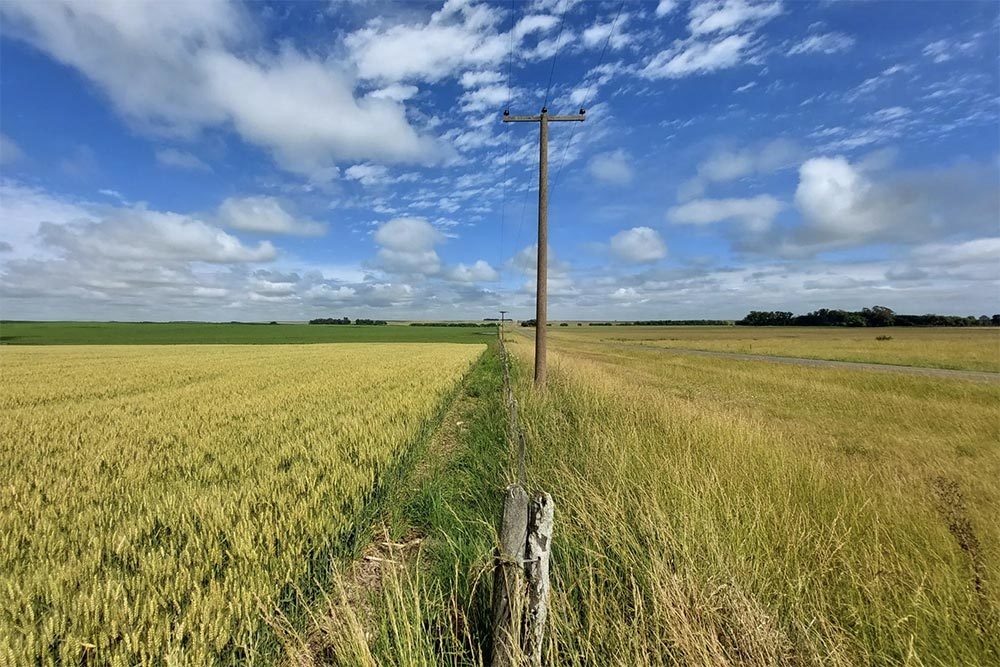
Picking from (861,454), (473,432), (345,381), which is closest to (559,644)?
(473,432)

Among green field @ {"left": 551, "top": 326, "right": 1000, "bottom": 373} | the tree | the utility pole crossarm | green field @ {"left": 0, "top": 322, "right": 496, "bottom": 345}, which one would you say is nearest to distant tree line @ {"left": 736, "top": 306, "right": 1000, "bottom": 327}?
the tree

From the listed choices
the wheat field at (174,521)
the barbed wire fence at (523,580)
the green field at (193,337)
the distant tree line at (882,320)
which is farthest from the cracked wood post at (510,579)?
the distant tree line at (882,320)

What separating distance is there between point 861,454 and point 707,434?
3.41 meters

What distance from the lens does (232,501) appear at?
14.0ft

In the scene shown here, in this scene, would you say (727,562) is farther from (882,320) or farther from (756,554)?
(882,320)

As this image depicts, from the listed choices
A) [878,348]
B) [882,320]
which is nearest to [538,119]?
[878,348]

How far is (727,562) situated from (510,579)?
1767 mm

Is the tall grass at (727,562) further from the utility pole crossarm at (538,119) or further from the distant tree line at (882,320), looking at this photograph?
the distant tree line at (882,320)

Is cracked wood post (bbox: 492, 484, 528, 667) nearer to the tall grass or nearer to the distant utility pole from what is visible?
the tall grass

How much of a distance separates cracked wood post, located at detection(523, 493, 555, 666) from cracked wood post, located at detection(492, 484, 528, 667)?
4 centimetres

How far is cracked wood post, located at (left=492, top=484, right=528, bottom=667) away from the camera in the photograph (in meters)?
1.94

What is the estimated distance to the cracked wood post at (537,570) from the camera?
1.91m

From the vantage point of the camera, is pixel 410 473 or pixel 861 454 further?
pixel 861 454

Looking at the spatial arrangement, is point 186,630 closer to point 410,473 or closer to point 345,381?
point 410,473
